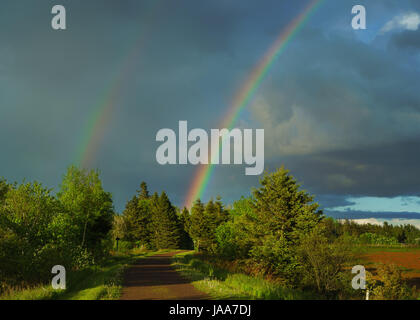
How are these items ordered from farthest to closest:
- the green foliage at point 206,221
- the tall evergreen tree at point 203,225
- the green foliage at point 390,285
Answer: the tall evergreen tree at point 203,225, the green foliage at point 206,221, the green foliage at point 390,285

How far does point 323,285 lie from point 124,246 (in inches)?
2153

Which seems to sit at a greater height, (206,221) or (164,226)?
(206,221)

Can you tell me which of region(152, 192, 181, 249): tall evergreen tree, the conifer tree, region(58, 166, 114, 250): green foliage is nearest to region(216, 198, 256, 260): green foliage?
region(58, 166, 114, 250): green foliage

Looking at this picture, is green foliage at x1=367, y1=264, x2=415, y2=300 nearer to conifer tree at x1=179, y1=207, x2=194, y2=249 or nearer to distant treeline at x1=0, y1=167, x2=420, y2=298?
distant treeline at x1=0, y1=167, x2=420, y2=298

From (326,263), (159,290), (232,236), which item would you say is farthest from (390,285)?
(232,236)

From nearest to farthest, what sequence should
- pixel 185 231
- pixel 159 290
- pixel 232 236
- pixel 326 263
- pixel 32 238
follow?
pixel 159 290 → pixel 32 238 → pixel 326 263 → pixel 232 236 → pixel 185 231

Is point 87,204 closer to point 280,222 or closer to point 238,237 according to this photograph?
point 238,237

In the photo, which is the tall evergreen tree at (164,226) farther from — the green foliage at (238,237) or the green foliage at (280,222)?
the green foliage at (280,222)

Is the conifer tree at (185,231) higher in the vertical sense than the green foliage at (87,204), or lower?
lower

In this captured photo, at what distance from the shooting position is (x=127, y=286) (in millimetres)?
20875

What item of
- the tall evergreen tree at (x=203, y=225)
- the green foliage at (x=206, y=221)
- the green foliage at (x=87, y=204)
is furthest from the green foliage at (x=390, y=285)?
the tall evergreen tree at (x=203, y=225)
